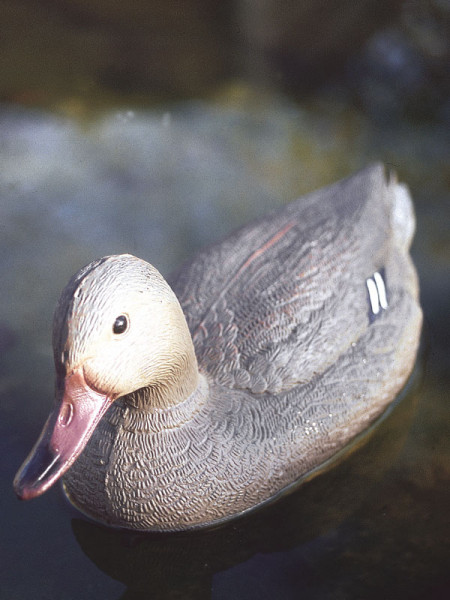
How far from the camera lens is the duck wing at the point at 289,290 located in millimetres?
3410

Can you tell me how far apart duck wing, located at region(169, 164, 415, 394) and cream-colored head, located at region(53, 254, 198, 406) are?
49cm

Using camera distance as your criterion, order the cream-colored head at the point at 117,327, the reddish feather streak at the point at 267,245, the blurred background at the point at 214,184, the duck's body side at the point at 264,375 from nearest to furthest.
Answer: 1. the cream-colored head at the point at 117,327
2. the duck's body side at the point at 264,375
3. the blurred background at the point at 214,184
4. the reddish feather streak at the point at 267,245

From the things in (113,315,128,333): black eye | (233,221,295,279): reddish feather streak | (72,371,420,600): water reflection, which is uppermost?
(113,315,128,333): black eye

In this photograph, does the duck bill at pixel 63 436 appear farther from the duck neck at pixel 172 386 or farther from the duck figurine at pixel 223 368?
the duck neck at pixel 172 386

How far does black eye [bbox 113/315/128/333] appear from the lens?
2707 millimetres

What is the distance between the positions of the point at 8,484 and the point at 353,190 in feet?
7.16

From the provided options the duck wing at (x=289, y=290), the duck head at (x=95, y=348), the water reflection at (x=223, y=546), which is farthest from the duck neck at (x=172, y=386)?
the water reflection at (x=223, y=546)

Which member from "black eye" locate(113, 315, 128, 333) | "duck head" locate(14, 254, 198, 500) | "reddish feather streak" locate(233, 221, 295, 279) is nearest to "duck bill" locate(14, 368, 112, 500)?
"duck head" locate(14, 254, 198, 500)

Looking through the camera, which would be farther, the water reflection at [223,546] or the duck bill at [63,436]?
the water reflection at [223,546]

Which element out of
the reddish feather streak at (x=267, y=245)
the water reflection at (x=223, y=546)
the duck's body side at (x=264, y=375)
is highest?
the reddish feather streak at (x=267, y=245)

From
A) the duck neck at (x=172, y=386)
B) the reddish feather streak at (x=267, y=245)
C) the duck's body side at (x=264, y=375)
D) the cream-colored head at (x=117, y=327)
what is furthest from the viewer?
the reddish feather streak at (x=267, y=245)

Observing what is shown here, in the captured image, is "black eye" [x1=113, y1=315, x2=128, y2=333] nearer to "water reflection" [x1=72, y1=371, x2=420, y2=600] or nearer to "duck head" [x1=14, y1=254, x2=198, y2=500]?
"duck head" [x1=14, y1=254, x2=198, y2=500]

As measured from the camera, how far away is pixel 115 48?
6418 millimetres

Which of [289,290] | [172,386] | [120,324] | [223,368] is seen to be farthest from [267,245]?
[120,324]
